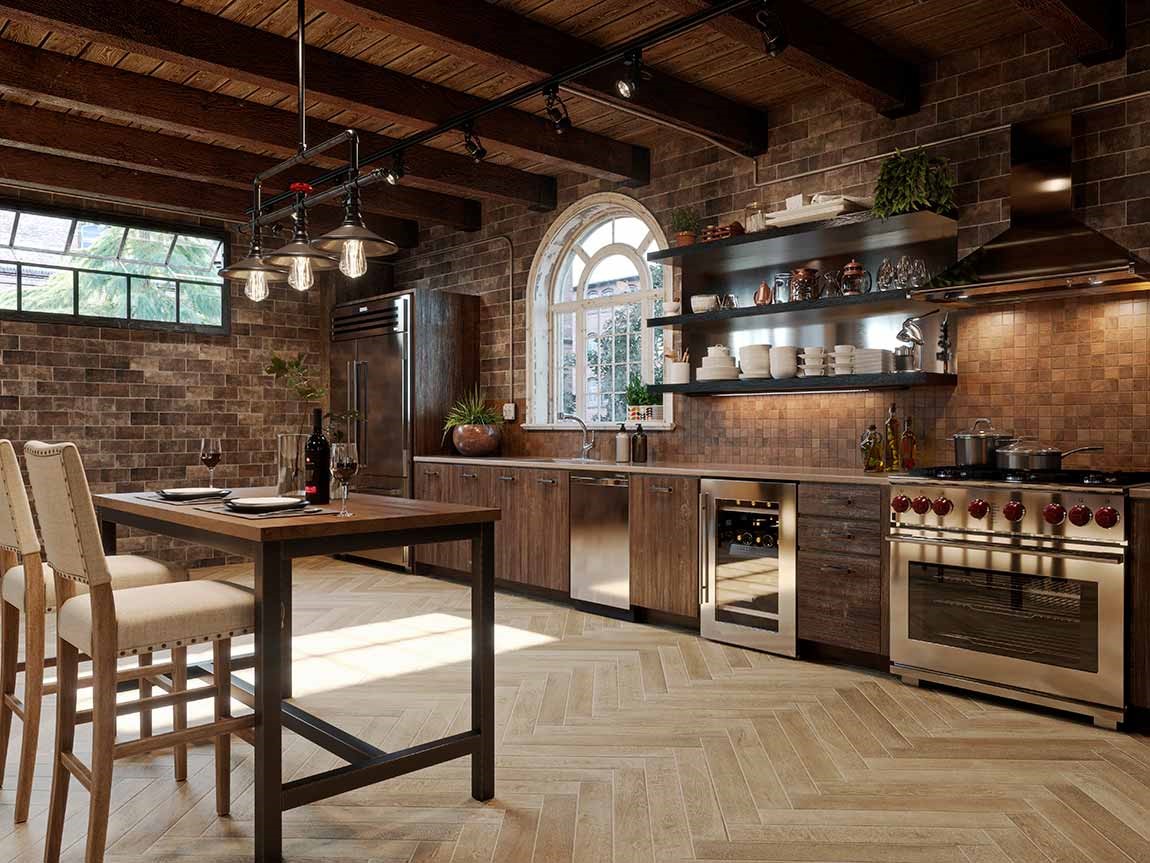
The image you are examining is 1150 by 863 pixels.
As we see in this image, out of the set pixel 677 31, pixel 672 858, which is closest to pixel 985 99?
pixel 677 31

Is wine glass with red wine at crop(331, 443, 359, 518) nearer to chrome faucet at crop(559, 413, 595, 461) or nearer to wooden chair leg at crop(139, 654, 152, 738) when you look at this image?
wooden chair leg at crop(139, 654, 152, 738)

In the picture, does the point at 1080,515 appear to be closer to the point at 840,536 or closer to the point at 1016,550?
the point at 1016,550

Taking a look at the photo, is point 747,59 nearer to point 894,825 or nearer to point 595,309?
point 595,309

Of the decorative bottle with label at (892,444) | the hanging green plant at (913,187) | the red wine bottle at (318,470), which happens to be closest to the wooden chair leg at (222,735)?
the red wine bottle at (318,470)

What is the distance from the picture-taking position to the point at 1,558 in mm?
2820

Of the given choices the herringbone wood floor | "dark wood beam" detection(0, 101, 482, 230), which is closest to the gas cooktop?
the herringbone wood floor

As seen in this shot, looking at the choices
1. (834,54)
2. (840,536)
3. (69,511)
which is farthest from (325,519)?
(834,54)

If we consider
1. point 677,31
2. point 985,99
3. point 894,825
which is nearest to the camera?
point 894,825

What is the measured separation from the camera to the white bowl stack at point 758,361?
480cm

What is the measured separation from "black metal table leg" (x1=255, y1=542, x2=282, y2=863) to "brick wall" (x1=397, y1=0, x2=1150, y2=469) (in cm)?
331

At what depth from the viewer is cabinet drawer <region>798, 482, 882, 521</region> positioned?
12.8 ft

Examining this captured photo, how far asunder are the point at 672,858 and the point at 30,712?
187 cm

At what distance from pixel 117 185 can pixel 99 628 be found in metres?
4.78

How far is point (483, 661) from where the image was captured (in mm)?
2674
